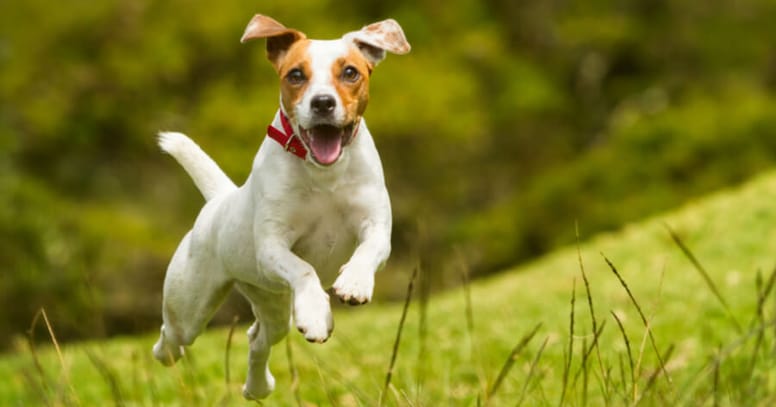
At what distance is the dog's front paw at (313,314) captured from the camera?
3438 millimetres

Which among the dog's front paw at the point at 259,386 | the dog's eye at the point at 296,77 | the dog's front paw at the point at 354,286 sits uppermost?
the dog's eye at the point at 296,77

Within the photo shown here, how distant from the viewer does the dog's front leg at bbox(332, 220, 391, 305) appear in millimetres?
3461

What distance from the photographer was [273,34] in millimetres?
3771

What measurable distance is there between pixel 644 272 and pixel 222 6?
688 inches

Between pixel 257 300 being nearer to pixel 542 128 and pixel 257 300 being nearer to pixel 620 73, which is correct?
pixel 542 128

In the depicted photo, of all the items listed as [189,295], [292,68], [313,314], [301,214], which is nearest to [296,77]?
[292,68]

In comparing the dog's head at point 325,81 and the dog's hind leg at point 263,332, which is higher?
the dog's head at point 325,81

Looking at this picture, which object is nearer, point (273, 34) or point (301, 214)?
point (273, 34)

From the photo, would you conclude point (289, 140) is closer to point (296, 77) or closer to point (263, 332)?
point (296, 77)

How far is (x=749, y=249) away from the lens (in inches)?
485

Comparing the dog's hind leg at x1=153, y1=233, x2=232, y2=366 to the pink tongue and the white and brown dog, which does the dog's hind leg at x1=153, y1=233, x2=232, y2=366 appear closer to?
the white and brown dog

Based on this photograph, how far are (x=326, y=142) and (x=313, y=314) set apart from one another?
588 mm

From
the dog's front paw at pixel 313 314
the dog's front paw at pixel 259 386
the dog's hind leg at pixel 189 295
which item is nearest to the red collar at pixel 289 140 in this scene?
the dog's front paw at pixel 313 314

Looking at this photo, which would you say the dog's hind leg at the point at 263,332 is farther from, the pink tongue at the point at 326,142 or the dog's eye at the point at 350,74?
the dog's eye at the point at 350,74
